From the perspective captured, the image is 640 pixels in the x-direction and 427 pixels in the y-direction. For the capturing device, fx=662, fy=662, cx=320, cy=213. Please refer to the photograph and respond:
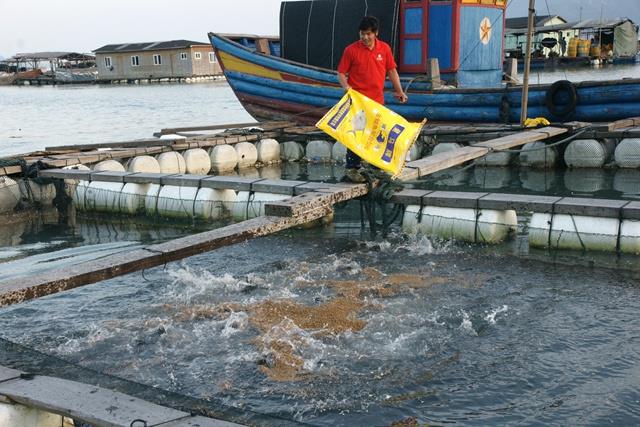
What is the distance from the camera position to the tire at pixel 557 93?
49.9 feet

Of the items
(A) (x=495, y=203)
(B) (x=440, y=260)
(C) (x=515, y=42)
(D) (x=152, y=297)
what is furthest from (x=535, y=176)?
(C) (x=515, y=42)

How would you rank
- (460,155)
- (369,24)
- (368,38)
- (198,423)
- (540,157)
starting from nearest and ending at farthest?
(198,423) → (369,24) → (368,38) → (460,155) → (540,157)

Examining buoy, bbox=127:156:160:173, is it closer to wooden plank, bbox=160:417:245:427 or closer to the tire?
the tire

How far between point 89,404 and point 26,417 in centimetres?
39

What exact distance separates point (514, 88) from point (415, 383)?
40.8ft

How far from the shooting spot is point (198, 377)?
205 inches

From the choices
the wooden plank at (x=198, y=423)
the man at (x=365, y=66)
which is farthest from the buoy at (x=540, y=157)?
the wooden plank at (x=198, y=423)

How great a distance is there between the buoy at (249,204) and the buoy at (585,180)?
6.30m

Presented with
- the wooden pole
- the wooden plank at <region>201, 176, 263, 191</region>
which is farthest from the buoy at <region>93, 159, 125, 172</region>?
the wooden pole

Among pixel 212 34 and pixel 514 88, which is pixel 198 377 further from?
pixel 212 34

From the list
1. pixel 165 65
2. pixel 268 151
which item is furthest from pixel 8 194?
pixel 165 65

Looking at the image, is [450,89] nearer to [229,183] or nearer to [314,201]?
[229,183]

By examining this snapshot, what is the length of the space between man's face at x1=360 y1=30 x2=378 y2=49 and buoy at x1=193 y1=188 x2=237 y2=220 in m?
3.54

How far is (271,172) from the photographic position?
1655 centimetres
